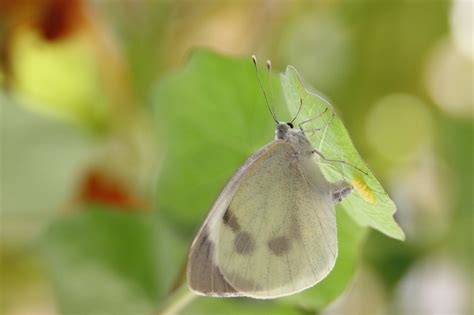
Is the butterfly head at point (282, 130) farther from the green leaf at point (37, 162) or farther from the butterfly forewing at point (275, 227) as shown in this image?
the green leaf at point (37, 162)

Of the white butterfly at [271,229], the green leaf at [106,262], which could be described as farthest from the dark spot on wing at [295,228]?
the green leaf at [106,262]

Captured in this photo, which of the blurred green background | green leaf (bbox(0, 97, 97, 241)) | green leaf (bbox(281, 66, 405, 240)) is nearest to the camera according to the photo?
green leaf (bbox(281, 66, 405, 240))

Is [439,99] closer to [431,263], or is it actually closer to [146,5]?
[431,263]

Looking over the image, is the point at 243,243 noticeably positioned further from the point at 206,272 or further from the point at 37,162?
the point at 37,162

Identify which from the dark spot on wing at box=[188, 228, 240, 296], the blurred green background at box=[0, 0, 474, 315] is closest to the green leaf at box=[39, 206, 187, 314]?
the blurred green background at box=[0, 0, 474, 315]

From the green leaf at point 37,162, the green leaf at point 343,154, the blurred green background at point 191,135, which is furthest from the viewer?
the green leaf at point 37,162

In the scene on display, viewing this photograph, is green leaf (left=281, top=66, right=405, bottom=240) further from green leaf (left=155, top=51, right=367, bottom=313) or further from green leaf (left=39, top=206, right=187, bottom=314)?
green leaf (left=39, top=206, right=187, bottom=314)
